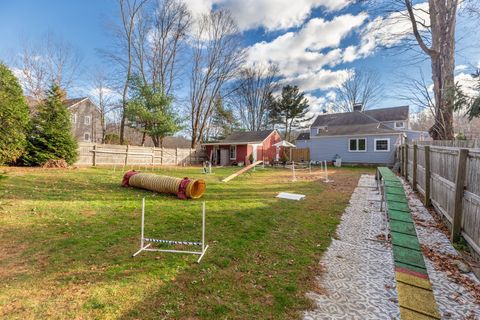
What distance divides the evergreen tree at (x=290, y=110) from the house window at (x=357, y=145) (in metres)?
15.7

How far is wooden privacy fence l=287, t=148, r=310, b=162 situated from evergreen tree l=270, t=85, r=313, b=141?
12.1 metres

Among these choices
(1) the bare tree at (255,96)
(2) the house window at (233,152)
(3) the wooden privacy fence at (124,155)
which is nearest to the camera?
(3) the wooden privacy fence at (124,155)

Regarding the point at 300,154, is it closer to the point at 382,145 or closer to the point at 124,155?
the point at 382,145

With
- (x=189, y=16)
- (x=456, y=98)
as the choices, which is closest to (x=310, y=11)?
(x=456, y=98)

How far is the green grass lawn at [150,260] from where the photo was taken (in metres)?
2.48

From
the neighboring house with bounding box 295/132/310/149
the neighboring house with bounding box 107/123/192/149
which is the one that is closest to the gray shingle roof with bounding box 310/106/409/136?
the neighboring house with bounding box 295/132/310/149

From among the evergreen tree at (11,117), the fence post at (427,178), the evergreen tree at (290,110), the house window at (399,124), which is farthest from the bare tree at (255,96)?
the fence post at (427,178)

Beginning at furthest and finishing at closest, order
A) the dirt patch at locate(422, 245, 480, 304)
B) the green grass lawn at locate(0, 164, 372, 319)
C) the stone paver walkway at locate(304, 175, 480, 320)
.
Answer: the dirt patch at locate(422, 245, 480, 304) → the stone paver walkway at locate(304, 175, 480, 320) → the green grass lawn at locate(0, 164, 372, 319)

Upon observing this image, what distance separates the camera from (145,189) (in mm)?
8523

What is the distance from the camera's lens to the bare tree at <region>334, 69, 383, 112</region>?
36.7m

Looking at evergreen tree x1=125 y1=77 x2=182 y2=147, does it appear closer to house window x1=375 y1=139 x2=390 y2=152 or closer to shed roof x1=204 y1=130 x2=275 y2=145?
shed roof x1=204 y1=130 x2=275 y2=145

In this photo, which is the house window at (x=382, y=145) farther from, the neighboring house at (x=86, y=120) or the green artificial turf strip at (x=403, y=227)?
the neighboring house at (x=86, y=120)

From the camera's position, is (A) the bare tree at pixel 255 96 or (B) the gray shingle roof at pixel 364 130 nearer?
(B) the gray shingle roof at pixel 364 130

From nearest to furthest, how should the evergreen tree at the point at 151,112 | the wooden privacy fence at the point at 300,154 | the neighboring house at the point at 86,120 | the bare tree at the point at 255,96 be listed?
1. the evergreen tree at the point at 151,112
2. the wooden privacy fence at the point at 300,154
3. the neighboring house at the point at 86,120
4. the bare tree at the point at 255,96
